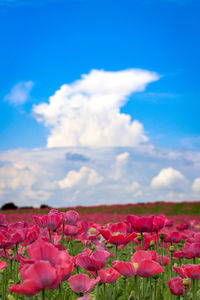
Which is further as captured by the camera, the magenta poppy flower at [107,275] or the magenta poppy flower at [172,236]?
the magenta poppy flower at [172,236]

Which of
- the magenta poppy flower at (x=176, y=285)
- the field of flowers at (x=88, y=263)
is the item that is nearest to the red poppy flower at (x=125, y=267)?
the field of flowers at (x=88, y=263)

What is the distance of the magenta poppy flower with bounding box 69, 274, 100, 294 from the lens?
1.71 metres

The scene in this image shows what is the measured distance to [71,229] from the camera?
2.82 meters

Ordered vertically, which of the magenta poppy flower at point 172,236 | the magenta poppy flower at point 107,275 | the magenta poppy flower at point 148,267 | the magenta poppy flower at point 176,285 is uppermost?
the magenta poppy flower at point 148,267

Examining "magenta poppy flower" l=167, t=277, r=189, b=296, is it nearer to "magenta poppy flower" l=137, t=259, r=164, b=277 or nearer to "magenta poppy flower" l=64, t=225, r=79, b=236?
"magenta poppy flower" l=137, t=259, r=164, b=277

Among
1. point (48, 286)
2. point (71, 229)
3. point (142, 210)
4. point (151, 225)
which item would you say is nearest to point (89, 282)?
point (48, 286)

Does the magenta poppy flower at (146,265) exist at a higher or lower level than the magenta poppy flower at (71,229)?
lower

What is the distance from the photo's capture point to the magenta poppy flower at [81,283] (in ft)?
5.61

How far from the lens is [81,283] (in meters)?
1.73

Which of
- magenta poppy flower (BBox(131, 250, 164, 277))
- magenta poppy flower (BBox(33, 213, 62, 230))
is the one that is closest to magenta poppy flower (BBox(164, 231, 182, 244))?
magenta poppy flower (BBox(33, 213, 62, 230))

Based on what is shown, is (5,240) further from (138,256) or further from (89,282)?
(138,256)

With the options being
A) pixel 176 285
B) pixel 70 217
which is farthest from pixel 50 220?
pixel 176 285

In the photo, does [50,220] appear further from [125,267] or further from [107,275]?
[125,267]

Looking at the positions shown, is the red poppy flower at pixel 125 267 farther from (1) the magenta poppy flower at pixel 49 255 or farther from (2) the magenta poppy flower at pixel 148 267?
(1) the magenta poppy flower at pixel 49 255
